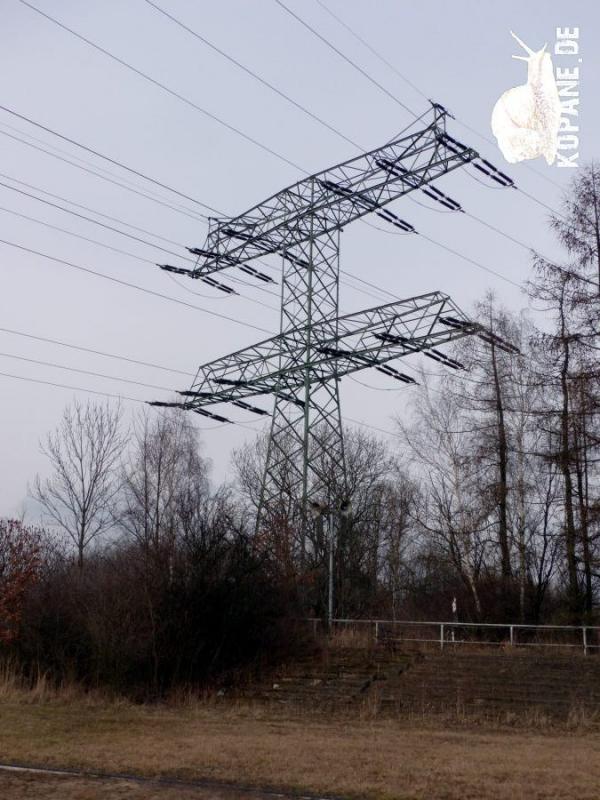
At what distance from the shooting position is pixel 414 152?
2489cm

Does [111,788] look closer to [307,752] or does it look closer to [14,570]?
[307,752]

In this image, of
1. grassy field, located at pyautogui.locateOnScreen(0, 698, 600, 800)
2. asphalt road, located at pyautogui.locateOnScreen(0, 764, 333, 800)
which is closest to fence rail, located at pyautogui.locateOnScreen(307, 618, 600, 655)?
grassy field, located at pyautogui.locateOnScreen(0, 698, 600, 800)

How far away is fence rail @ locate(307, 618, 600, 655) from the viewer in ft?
85.8

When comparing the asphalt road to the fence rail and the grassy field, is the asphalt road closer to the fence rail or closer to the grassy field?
the grassy field

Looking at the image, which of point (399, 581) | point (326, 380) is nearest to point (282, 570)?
point (326, 380)

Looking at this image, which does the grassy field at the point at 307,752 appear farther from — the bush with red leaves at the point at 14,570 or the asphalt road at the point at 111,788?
the bush with red leaves at the point at 14,570

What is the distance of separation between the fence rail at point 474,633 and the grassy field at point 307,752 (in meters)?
8.15

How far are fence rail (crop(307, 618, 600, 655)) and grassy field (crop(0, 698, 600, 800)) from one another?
26.7 ft

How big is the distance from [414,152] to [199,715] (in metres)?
15.5

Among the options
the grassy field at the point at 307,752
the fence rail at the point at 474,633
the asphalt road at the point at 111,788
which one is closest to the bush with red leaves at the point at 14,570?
the grassy field at the point at 307,752

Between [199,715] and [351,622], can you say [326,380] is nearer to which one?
[351,622]

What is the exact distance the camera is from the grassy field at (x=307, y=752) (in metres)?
10.3

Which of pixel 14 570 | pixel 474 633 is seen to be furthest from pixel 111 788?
pixel 474 633

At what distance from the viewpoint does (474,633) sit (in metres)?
33.7
